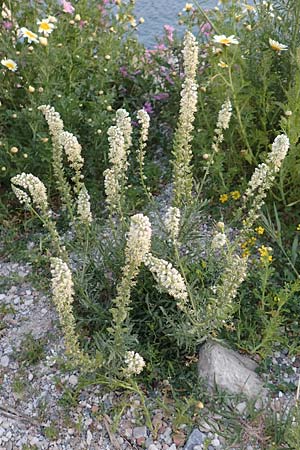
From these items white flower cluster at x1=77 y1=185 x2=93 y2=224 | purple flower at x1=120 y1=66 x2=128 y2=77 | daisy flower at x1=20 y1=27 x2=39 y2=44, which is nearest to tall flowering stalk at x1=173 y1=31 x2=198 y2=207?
white flower cluster at x1=77 y1=185 x2=93 y2=224

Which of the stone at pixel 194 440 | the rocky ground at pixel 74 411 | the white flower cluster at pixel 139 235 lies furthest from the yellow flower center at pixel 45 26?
the stone at pixel 194 440

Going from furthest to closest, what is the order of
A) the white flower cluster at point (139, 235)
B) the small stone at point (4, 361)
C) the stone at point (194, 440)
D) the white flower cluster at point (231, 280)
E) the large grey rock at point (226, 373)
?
the small stone at point (4, 361)
the large grey rock at point (226, 373)
the stone at point (194, 440)
the white flower cluster at point (231, 280)
the white flower cluster at point (139, 235)

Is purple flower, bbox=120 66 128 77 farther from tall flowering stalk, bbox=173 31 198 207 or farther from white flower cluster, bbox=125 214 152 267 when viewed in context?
white flower cluster, bbox=125 214 152 267

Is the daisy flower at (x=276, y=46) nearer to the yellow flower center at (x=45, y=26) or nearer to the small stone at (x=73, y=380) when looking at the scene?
the yellow flower center at (x=45, y=26)

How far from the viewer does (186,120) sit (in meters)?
2.56

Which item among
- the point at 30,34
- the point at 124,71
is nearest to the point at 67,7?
the point at 30,34

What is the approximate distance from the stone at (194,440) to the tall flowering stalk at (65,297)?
0.59 metres

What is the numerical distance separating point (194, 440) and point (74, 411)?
21.6 inches

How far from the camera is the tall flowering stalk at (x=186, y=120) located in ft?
8.20

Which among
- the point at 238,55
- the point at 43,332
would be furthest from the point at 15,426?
the point at 238,55

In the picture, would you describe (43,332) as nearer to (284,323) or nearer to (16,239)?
(16,239)

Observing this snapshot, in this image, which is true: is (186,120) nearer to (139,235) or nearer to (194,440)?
(139,235)

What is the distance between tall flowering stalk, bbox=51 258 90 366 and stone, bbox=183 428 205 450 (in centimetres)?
59

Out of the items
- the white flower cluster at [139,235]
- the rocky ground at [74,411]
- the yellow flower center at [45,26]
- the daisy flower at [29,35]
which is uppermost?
the yellow flower center at [45,26]
